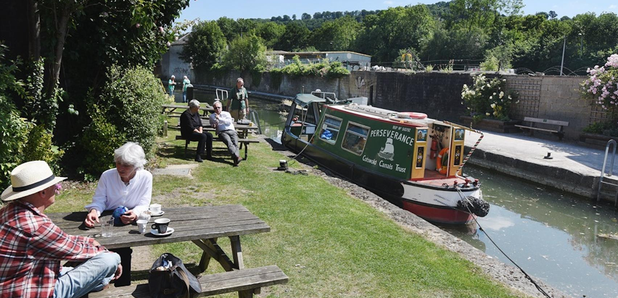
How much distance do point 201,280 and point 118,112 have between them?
14.7ft

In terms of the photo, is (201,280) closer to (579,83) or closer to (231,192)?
(231,192)

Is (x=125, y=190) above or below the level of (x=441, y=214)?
above

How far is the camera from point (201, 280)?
314 cm

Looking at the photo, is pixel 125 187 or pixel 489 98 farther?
pixel 489 98

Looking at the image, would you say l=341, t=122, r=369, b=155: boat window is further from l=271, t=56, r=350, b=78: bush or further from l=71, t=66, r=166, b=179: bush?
l=271, t=56, r=350, b=78: bush

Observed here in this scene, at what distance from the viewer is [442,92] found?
22344 mm

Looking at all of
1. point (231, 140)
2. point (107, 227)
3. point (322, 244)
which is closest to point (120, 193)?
point (107, 227)

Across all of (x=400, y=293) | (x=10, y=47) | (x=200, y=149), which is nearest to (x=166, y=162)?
(x=200, y=149)

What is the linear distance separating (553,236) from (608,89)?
7.85 meters

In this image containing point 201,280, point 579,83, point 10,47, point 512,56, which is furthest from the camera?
point 512,56

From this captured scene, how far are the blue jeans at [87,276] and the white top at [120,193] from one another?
71 centimetres

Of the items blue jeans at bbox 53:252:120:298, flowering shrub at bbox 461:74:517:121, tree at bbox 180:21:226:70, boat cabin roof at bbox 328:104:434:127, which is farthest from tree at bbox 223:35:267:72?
blue jeans at bbox 53:252:120:298

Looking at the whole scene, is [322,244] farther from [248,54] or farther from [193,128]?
[248,54]

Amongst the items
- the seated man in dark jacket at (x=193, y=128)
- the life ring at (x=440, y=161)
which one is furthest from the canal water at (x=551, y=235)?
the seated man in dark jacket at (x=193, y=128)
